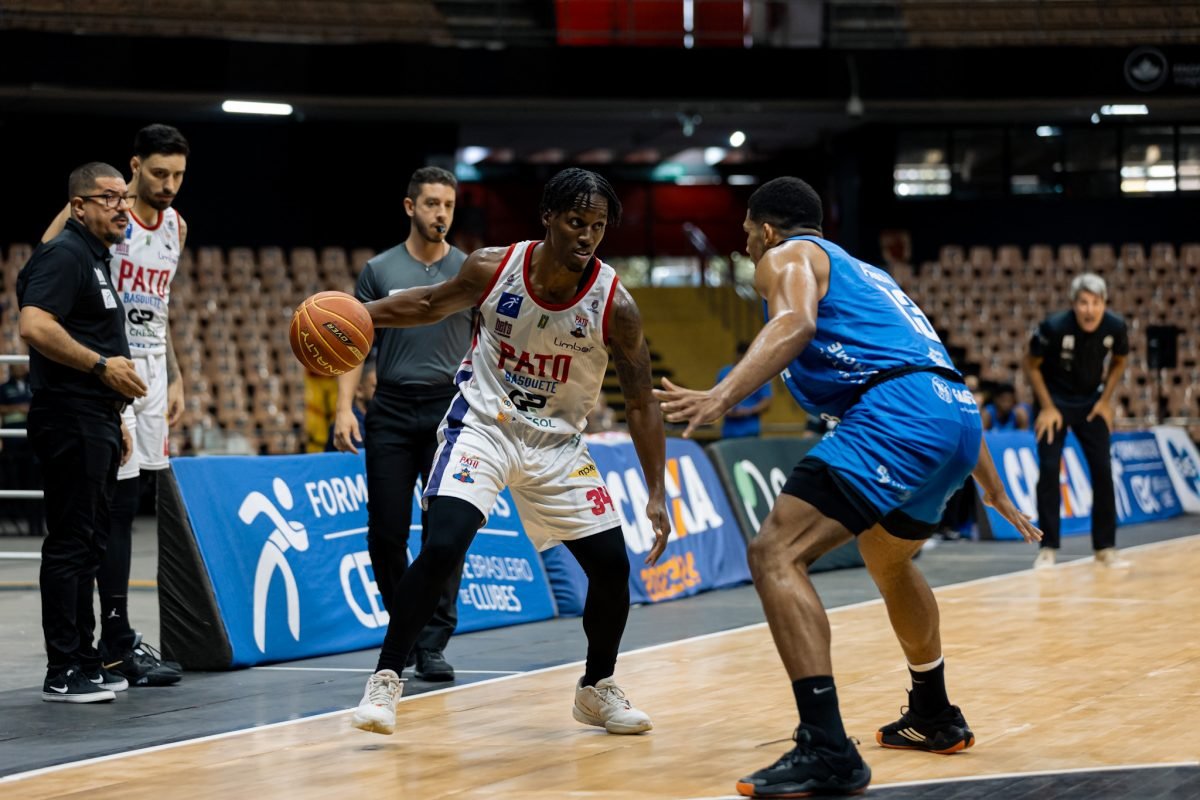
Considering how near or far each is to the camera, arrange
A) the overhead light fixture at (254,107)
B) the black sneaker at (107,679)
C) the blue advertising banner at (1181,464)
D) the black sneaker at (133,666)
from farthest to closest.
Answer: the overhead light fixture at (254,107) < the blue advertising banner at (1181,464) < the black sneaker at (133,666) < the black sneaker at (107,679)

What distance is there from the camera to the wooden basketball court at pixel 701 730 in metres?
4.57

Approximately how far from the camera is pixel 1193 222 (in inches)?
1079

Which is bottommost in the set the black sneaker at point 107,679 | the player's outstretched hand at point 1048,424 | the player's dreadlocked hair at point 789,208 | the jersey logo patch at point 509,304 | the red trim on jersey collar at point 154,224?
the black sneaker at point 107,679

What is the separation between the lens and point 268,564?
7379mm

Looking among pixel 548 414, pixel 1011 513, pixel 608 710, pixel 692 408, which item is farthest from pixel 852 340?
pixel 608 710

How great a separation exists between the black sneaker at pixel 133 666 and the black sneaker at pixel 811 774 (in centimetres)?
311

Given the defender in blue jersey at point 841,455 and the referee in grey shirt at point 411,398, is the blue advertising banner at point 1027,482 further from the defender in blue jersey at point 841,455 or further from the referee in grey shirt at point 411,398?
the defender in blue jersey at point 841,455

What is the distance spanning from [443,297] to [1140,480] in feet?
42.5

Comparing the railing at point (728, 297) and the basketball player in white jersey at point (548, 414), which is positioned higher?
the railing at point (728, 297)

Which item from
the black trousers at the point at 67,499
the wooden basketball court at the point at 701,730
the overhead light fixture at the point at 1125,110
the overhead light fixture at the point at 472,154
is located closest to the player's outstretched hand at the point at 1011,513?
the wooden basketball court at the point at 701,730

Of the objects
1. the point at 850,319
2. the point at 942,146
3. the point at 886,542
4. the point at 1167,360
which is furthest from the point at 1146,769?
the point at 942,146

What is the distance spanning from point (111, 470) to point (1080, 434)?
782 centimetres

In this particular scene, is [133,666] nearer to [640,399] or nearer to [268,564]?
[268,564]

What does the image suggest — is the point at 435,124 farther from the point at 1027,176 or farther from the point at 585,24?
the point at 1027,176
